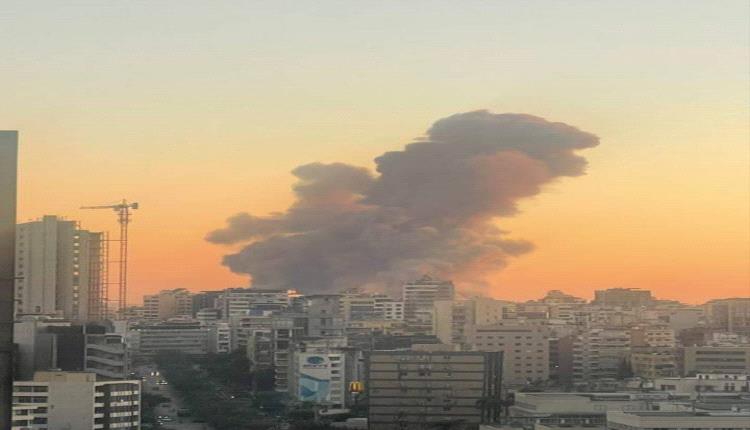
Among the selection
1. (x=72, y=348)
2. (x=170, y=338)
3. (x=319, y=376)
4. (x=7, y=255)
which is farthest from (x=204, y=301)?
(x=7, y=255)

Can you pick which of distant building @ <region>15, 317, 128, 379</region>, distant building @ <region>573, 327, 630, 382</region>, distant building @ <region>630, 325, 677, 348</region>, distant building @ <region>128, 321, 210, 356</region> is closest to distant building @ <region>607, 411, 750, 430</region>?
distant building @ <region>15, 317, 128, 379</region>

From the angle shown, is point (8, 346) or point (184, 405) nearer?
point (8, 346)

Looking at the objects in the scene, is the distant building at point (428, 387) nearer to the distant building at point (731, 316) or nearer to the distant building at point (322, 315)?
the distant building at point (322, 315)

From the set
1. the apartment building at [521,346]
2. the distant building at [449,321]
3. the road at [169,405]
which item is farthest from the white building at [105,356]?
the distant building at [449,321]

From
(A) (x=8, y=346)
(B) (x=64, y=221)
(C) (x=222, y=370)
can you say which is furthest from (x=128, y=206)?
(A) (x=8, y=346)

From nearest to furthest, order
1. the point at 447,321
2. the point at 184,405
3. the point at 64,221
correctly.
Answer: the point at 184,405 < the point at 64,221 < the point at 447,321

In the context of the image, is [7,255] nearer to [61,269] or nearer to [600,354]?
[61,269]

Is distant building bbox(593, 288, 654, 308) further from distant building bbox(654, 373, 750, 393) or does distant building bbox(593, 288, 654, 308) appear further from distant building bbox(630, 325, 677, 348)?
distant building bbox(654, 373, 750, 393)

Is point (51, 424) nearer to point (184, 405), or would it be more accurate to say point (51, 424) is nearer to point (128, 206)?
point (184, 405)
